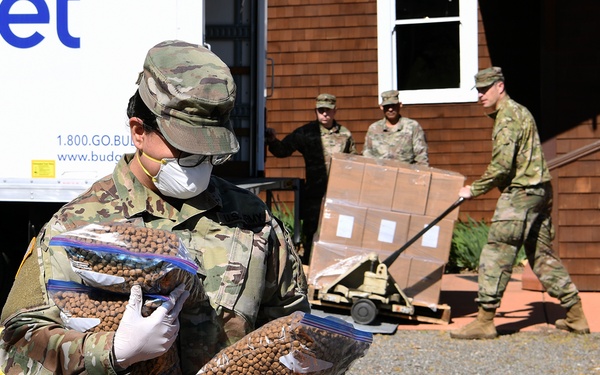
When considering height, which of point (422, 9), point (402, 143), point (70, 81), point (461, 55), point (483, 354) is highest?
point (422, 9)

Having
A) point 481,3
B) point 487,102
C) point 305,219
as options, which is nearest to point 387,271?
point 487,102

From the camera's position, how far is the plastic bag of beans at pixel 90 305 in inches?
71.7

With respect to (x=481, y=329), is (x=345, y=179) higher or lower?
higher

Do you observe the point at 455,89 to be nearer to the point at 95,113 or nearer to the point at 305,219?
the point at 305,219

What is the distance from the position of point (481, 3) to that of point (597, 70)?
2007 mm

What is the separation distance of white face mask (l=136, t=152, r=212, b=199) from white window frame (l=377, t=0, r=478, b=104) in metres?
8.16

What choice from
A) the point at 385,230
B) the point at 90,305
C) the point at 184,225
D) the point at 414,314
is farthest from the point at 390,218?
the point at 90,305

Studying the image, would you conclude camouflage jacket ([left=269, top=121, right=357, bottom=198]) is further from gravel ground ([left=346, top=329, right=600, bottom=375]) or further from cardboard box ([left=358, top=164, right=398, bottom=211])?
gravel ground ([left=346, top=329, right=600, bottom=375])

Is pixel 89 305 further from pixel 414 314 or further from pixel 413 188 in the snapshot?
pixel 414 314

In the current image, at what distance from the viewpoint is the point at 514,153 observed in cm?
620

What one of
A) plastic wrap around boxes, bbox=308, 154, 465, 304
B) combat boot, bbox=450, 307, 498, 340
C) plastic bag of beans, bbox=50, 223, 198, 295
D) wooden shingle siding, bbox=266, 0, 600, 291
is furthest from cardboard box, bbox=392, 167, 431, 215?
plastic bag of beans, bbox=50, 223, 198, 295

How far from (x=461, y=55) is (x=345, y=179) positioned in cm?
374

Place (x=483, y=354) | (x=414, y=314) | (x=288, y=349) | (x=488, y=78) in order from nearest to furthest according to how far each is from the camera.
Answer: (x=288, y=349) < (x=483, y=354) < (x=488, y=78) < (x=414, y=314)

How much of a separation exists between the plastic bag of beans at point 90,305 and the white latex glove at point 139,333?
0.08 ft
